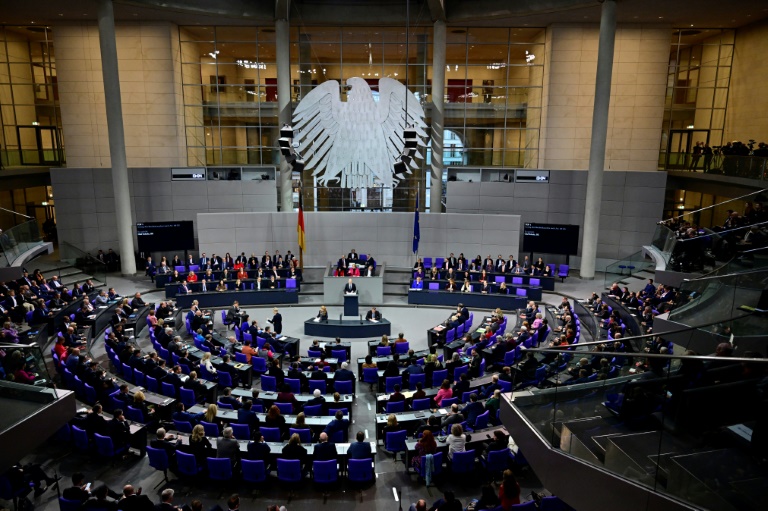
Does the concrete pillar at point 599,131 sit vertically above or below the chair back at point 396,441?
above

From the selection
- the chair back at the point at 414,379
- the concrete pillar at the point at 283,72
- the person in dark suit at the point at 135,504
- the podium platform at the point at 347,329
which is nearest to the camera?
the person in dark suit at the point at 135,504

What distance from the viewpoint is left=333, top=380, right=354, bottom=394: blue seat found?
1172 centimetres

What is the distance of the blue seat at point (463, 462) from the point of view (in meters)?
8.64

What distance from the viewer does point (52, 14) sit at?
22359mm

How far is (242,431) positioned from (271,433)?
1.85 feet

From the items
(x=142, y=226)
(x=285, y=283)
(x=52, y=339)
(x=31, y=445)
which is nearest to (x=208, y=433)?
(x=31, y=445)

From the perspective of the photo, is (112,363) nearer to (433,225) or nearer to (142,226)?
(142,226)

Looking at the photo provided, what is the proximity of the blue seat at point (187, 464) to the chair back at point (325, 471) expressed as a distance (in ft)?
6.29

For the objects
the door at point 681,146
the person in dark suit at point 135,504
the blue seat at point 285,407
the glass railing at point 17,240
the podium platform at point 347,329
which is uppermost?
the door at point 681,146

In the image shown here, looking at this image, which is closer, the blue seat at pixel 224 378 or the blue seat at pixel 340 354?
the blue seat at pixel 224 378

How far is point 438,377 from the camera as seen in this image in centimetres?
1219

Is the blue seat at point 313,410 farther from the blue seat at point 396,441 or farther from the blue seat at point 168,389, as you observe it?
the blue seat at point 168,389

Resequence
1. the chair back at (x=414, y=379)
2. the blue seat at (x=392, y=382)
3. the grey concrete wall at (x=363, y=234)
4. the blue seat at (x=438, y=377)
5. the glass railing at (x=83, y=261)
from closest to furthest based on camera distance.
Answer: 1. the blue seat at (x=392, y=382)
2. the chair back at (x=414, y=379)
3. the blue seat at (x=438, y=377)
4. the glass railing at (x=83, y=261)
5. the grey concrete wall at (x=363, y=234)

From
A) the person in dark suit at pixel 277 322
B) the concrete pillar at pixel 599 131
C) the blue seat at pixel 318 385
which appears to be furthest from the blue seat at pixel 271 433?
the concrete pillar at pixel 599 131
